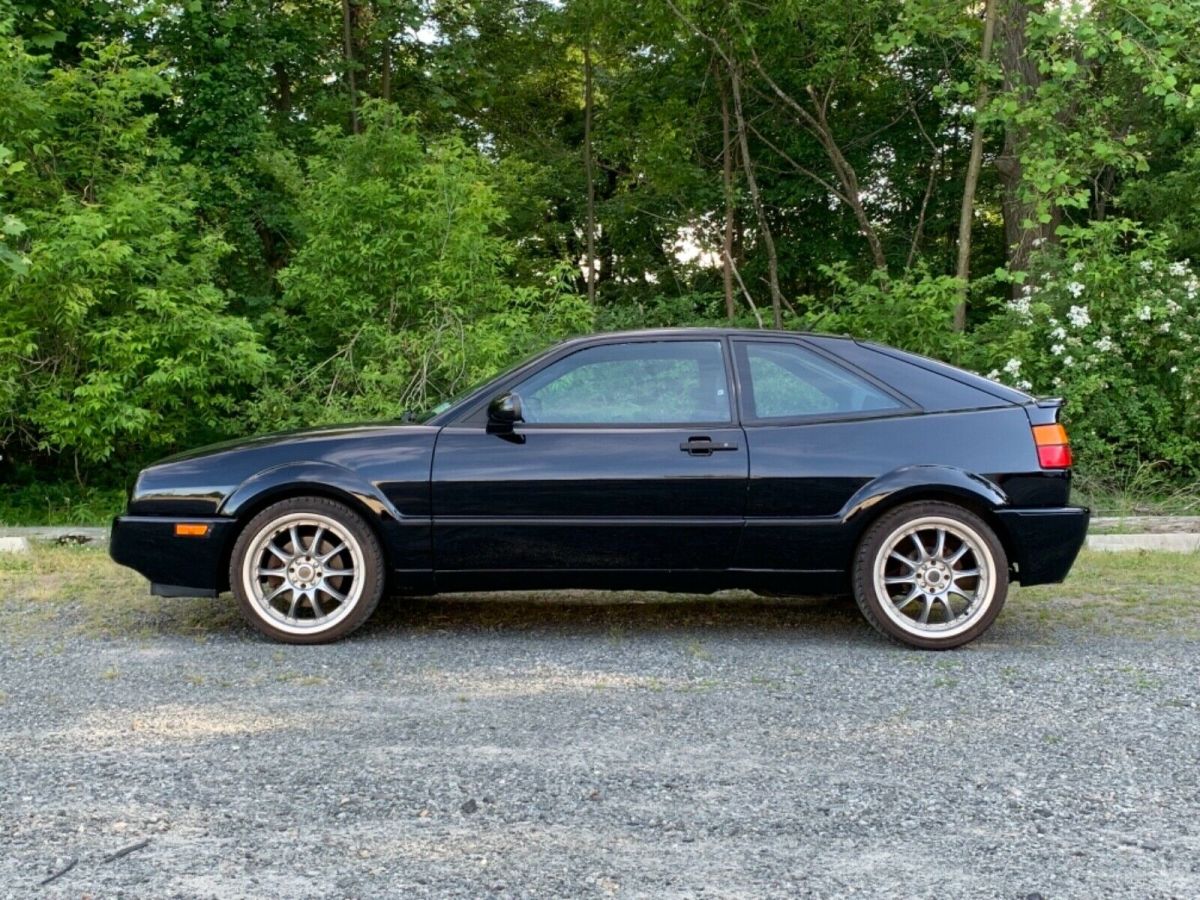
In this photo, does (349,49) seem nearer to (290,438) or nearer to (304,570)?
(290,438)

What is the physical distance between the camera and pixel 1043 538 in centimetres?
548

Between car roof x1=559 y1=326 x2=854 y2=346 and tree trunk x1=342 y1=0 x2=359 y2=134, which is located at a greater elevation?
tree trunk x1=342 y1=0 x2=359 y2=134

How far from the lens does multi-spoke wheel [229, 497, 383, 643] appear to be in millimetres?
5527

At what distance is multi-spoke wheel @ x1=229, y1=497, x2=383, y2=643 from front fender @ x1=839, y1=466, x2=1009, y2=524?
91.6 inches

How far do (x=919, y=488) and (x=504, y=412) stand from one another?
6.61ft

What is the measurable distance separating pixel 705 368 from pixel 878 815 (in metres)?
2.88

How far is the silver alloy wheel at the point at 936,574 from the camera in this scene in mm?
5477

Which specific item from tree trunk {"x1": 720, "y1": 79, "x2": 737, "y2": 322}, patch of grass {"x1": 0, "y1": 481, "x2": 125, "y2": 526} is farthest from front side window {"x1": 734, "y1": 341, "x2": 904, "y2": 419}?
tree trunk {"x1": 720, "y1": 79, "x2": 737, "y2": 322}

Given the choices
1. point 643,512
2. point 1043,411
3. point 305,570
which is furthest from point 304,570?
point 1043,411

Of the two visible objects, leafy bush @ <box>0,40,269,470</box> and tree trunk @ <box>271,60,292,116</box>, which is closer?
leafy bush @ <box>0,40,269,470</box>

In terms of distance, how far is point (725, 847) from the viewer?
3.05 m

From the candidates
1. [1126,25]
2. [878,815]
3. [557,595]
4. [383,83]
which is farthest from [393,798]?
[383,83]

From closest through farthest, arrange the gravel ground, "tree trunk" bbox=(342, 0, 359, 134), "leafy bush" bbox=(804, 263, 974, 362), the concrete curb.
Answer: the gravel ground, the concrete curb, "leafy bush" bbox=(804, 263, 974, 362), "tree trunk" bbox=(342, 0, 359, 134)

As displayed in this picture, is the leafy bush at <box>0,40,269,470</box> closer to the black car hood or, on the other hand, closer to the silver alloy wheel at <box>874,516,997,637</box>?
the black car hood
